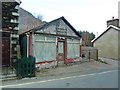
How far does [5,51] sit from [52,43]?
13.1ft

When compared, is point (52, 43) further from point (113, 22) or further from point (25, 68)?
point (113, 22)

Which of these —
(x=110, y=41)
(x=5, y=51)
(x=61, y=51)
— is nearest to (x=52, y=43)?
(x=61, y=51)

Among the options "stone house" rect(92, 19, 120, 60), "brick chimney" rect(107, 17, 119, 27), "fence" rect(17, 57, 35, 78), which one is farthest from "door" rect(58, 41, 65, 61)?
"brick chimney" rect(107, 17, 119, 27)

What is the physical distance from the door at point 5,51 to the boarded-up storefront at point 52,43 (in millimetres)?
1216

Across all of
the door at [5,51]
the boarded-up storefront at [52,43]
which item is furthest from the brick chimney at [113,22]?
the door at [5,51]

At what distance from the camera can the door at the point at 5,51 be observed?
917 centimetres

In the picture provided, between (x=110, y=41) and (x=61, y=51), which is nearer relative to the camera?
(x=61, y=51)

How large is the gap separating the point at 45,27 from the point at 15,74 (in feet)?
16.6

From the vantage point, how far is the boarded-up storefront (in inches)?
391

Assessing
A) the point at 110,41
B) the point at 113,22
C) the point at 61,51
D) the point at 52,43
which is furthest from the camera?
the point at 113,22

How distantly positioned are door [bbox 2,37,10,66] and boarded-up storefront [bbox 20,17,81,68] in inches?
47.9

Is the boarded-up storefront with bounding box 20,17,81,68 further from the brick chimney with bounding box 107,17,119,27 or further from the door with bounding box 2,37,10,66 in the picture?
the brick chimney with bounding box 107,17,119,27

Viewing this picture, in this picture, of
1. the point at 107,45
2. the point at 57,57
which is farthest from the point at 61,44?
the point at 107,45

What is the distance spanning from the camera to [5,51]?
9.23 metres
